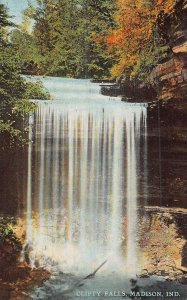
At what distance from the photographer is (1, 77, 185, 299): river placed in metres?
6.27

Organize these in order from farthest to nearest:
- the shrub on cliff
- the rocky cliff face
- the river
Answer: the rocky cliff face, the river, the shrub on cliff

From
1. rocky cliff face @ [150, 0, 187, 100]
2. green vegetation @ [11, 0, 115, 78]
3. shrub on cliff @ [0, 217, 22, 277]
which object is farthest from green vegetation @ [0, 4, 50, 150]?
rocky cliff face @ [150, 0, 187, 100]

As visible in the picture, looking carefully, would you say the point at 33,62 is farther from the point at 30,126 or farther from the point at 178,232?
the point at 178,232

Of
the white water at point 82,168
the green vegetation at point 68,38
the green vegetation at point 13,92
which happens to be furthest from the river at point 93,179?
the green vegetation at point 68,38

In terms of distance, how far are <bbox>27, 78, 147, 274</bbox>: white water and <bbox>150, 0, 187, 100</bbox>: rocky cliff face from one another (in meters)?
0.71

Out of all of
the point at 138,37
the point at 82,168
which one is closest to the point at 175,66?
the point at 138,37

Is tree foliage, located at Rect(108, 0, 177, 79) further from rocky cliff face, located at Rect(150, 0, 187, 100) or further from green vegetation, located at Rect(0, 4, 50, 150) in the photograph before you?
green vegetation, located at Rect(0, 4, 50, 150)

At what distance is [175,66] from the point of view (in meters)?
6.69

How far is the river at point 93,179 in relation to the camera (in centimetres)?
627

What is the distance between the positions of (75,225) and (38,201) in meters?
0.73

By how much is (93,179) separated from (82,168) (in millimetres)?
259

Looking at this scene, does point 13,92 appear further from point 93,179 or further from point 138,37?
Answer: point 138,37

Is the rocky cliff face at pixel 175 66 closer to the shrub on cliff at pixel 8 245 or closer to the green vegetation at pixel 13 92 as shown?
the green vegetation at pixel 13 92

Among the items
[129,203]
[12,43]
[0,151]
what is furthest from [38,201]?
[12,43]
